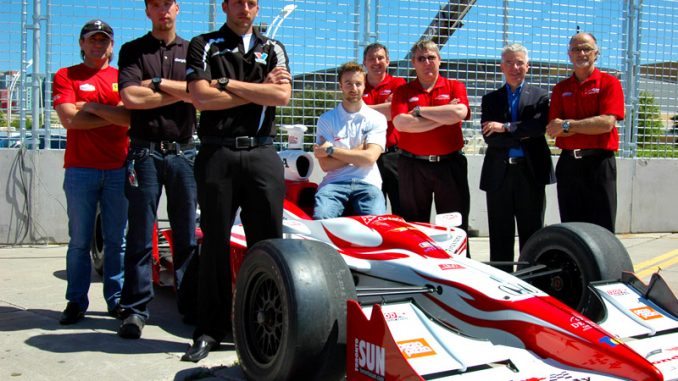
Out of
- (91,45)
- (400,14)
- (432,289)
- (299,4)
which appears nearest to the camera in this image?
(432,289)

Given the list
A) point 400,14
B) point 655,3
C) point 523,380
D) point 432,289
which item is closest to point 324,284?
point 432,289

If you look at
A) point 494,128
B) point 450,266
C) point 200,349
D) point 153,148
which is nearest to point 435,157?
point 494,128

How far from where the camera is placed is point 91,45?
16.8ft

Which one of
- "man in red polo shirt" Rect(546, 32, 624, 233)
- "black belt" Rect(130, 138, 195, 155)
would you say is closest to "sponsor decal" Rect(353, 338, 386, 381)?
"black belt" Rect(130, 138, 195, 155)

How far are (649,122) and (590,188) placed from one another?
6.69 meters

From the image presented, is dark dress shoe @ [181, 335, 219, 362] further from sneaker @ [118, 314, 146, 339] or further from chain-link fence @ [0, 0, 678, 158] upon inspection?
chain-link fence @ [0, 0, 678, 158]

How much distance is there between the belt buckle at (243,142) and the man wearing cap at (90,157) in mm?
1164

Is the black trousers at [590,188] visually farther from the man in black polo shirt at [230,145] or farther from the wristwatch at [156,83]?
the wristwatch at [156,83]

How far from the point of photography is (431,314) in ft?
11.8

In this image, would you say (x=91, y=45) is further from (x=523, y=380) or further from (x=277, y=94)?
(x=523, y=380)

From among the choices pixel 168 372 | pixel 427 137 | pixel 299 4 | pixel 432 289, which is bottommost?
pixel 168 372

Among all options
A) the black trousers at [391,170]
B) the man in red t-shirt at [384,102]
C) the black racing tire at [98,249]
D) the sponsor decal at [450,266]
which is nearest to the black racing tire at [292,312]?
the sponsor decal at [450,266]

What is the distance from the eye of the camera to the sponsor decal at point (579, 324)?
3.34 m

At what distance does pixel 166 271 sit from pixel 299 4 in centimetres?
486
